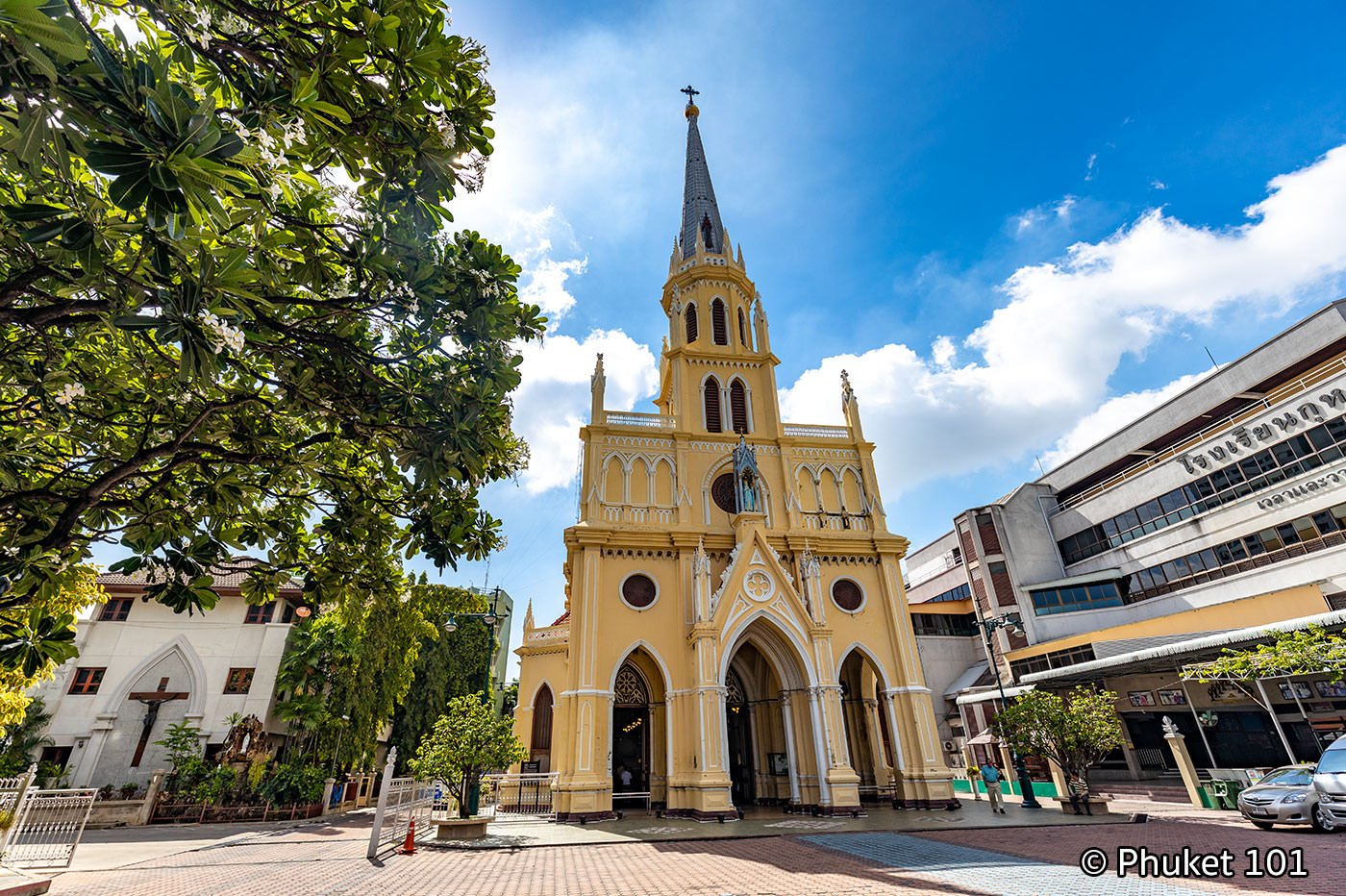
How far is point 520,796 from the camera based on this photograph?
18828 millimetres

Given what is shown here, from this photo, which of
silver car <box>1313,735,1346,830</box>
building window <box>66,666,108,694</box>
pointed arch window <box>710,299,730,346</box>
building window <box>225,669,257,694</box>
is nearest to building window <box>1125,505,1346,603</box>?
silver car <box>1313,735,1346,830</box>

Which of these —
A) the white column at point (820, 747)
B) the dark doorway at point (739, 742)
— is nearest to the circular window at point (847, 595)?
the white column at point (820, 747)

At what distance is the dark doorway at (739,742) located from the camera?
2097 cm

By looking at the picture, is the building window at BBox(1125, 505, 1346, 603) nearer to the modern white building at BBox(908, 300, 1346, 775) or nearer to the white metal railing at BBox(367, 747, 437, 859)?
the modern white building at BBox(908, 300, 1346, 775)

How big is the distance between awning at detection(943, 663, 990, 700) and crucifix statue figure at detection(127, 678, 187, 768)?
35.7m

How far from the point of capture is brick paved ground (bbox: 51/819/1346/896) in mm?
7602

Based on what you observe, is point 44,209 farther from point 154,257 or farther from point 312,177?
point 312,177

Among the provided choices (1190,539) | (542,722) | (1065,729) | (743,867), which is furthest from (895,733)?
(1190,539)

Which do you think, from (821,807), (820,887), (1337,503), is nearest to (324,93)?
(820,887)

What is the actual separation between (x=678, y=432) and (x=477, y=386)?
59.9ft

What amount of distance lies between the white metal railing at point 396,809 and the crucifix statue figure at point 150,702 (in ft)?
36.7

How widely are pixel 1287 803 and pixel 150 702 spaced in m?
33.6

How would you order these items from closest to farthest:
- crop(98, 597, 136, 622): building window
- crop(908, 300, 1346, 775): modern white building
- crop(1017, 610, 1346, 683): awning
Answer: crop(1017, 610, 1346, 683): awning
crop(908, 300, 1346, 775): modern white building
crop(98, 597, 136, 622): building window

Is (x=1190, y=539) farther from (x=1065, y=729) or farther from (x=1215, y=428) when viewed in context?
(x=1065, y=729)
